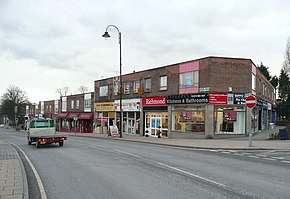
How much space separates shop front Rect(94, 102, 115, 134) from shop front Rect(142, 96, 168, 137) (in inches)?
330

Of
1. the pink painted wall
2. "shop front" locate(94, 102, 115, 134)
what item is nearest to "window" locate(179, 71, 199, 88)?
the pink painted wall

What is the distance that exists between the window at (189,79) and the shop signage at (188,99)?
1.02 metres

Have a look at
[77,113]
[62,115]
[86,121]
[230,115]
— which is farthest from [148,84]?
[62,115]

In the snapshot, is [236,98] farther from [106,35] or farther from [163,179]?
[163,179]

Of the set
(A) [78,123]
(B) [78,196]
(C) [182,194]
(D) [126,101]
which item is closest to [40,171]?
(B) [78,196]

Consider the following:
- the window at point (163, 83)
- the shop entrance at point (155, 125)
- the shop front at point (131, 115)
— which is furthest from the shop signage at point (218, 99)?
the shop front at point (131, 115)

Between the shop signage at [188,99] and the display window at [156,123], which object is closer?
the shop signage at [188,99]

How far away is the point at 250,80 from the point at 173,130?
8724 millimetres

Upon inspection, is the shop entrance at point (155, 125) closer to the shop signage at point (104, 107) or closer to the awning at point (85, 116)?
the shop signage at point (104, 107)

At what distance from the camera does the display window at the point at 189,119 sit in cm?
2788

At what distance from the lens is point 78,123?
55.8 m

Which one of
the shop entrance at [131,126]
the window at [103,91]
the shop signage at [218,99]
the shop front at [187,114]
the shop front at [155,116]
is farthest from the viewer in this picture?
the window at [103,91]

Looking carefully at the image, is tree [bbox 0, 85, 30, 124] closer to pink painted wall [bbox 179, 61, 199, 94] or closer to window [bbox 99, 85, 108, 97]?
window [bbox 99, 85, 108, 97]

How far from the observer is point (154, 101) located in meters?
33.8
